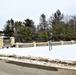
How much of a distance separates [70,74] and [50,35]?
40505 millimetres

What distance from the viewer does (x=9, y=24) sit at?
227 ft

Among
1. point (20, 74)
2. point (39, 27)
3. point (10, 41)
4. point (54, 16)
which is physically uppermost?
point (54, 16)

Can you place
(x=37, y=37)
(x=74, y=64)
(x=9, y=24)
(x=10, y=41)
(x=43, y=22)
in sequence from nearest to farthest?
(x=74, y=64)
(x=10, y=41)
(x=37, y=37)
(x=9, y=24)
(x=43, y=22)

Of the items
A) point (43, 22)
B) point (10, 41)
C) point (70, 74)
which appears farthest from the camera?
point (43, 22)

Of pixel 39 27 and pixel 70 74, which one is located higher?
pixel 39 27

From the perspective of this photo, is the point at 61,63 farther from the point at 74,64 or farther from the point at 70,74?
the point at 70,74

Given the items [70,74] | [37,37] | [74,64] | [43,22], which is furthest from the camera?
[43,22]

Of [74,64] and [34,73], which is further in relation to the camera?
[74,64]

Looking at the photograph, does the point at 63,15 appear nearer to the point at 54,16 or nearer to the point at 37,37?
the point at 54,16

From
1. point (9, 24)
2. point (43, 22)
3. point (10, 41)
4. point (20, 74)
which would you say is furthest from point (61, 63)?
point (43, 22)

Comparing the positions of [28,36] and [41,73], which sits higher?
[28,36]

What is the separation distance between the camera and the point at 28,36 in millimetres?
43344

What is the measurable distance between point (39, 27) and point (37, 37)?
88.2ft

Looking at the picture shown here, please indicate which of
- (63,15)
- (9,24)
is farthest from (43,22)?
(9,24)
